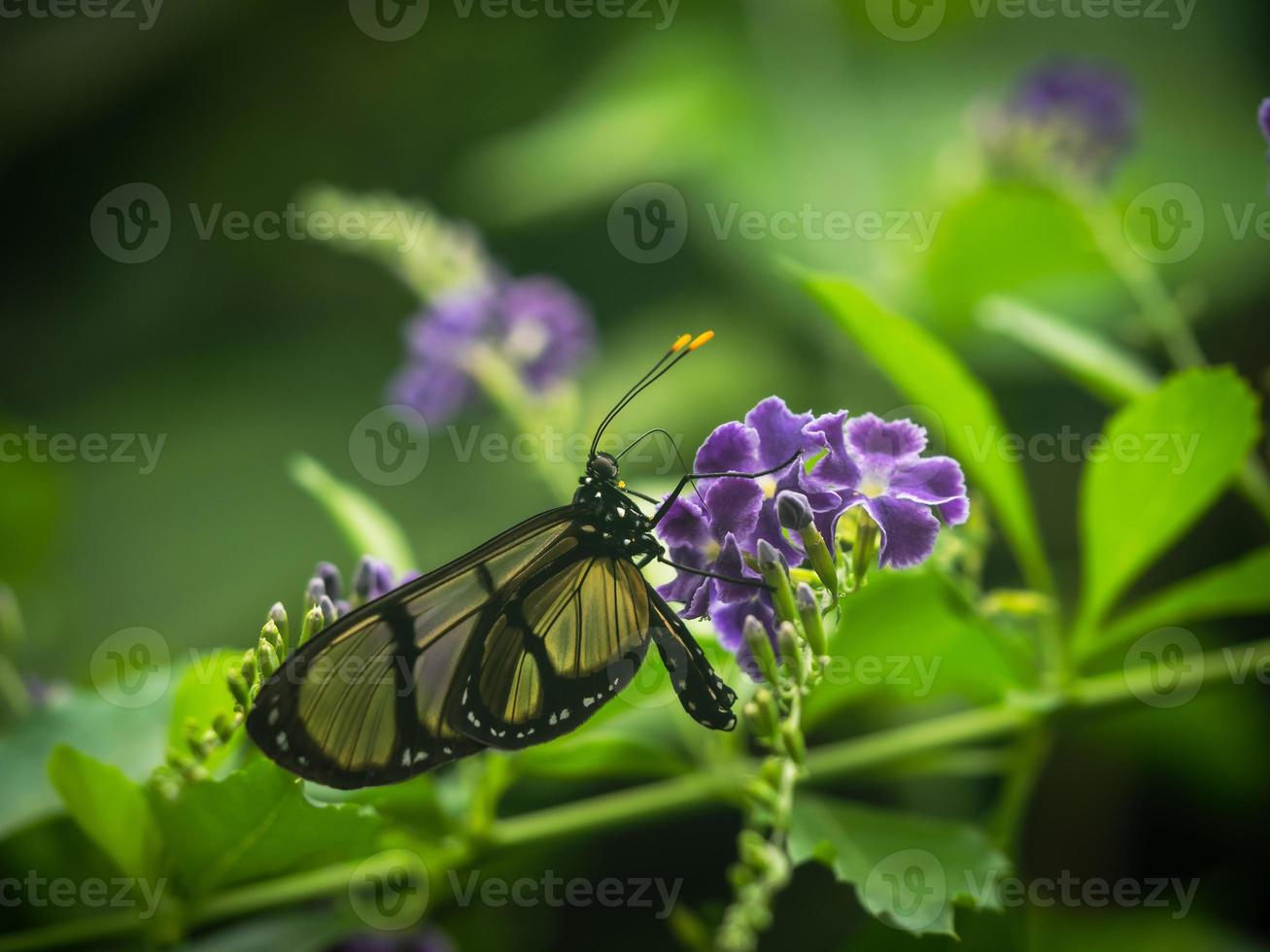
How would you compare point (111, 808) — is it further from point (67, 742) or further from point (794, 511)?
point (794, 511)

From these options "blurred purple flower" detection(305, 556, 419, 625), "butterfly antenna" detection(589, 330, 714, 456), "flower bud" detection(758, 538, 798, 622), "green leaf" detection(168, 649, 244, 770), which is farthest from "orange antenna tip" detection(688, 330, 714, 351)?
"green leaf" detection(168, 649, 244, 770)

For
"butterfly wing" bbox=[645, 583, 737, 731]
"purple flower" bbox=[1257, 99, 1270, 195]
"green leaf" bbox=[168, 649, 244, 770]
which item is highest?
"purple flower" bbox=[1257, 99, 1270, 195]

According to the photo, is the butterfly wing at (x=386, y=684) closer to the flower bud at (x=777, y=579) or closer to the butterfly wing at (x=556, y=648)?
the butterfly wing at (x=556, y=648)

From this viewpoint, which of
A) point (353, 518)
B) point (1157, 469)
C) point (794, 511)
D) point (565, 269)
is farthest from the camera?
point (565, 269)

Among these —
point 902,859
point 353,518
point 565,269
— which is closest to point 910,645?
point 902,859

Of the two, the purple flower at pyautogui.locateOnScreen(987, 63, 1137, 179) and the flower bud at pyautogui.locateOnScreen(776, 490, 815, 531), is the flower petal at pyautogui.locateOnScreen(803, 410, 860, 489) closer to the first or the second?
the flower bud at pyautogui.locateOnScreen(776, 490, 815, 531)

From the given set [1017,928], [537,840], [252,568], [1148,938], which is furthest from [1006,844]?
[252,568]

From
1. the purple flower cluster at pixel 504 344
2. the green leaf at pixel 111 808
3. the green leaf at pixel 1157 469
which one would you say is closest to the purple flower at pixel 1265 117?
the green leaf at pixel 1157 469
